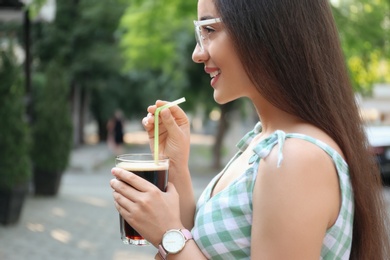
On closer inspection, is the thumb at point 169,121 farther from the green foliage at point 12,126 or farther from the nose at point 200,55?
the green foliage at point 12,126

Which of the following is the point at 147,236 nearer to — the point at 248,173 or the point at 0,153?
the point at 248,173

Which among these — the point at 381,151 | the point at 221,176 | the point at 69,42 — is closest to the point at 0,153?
the point at 221,176

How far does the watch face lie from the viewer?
5.38 feet

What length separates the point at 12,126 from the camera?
9516mm

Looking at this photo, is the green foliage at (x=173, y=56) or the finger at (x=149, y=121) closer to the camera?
the finger at (x=149, y=121)

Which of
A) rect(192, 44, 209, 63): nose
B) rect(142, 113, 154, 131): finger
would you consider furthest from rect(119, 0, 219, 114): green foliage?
rect(192, 44, 209, 63): nose

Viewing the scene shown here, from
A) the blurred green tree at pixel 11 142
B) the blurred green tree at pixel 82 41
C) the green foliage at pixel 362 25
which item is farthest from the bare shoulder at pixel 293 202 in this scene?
the blurred green tree at pixel 82 41

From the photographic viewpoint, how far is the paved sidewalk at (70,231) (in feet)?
26.2

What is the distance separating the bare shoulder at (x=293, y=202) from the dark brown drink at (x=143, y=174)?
0.41 meters

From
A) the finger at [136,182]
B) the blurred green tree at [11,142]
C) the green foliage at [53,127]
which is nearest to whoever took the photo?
the finger at [136,182]

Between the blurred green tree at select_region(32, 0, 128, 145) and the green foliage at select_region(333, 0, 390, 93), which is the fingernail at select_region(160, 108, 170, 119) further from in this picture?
the blurred green tree at select_region(32, 0, 128, 145)

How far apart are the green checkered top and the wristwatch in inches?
1.6

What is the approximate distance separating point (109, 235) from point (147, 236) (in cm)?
778

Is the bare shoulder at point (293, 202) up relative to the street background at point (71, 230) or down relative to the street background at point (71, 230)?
up
